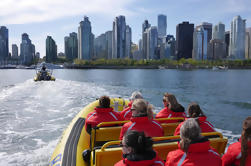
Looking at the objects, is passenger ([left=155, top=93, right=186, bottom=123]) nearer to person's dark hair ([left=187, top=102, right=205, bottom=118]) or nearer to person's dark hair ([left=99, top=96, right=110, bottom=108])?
person's dark hair ([left=187, top=102, right=205, bottom=118])

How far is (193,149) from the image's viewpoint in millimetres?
2584

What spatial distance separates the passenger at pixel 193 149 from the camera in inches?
101

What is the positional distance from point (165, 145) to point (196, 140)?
1.33 metres

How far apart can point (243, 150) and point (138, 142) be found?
1.36 meters

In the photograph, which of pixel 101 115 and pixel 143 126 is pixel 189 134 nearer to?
pixel 143 126

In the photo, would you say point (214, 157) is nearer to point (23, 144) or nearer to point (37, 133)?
point (23, 144)

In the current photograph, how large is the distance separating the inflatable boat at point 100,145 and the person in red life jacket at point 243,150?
1.12 meters

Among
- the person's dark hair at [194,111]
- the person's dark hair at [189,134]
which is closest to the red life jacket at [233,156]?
the person's dark hair at [189,134]

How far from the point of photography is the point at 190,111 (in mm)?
4105

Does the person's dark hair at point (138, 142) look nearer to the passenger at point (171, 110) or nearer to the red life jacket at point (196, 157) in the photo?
the red life jacket at point (196, 157)

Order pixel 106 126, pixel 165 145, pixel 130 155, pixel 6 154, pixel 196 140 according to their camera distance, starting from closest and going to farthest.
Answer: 1. pixel 130 155
2. pixel 196 140
3. pixel 165 145
4. pixel 106 126
5. pixel 6 154

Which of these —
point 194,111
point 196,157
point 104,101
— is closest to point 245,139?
point 196,157

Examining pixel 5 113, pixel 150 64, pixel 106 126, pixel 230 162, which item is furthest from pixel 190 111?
pixel 150 64

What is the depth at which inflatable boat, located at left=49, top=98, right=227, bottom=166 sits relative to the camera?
3744 mm
